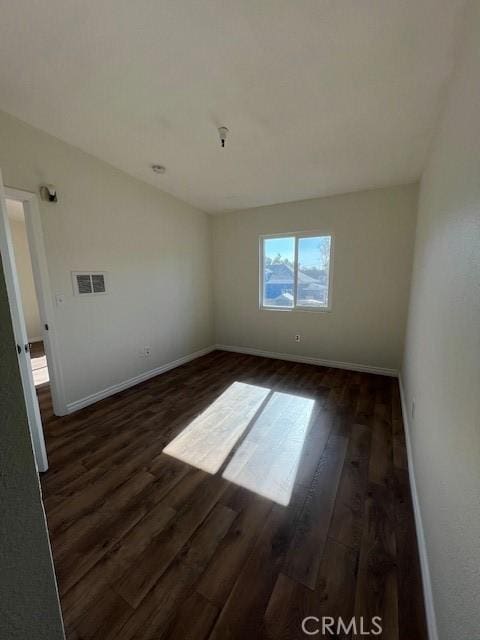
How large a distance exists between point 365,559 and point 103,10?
321 centimetres

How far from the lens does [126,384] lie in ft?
10.9

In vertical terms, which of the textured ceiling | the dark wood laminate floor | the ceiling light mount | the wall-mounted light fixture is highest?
the textured ceiling

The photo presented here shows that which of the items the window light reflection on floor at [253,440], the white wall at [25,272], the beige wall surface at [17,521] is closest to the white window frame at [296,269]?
the window light reflection on floor at [253,440]

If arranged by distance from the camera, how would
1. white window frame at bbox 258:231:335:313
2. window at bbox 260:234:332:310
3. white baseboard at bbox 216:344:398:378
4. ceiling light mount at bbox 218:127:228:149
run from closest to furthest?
ceiling light mount at bbox 218:127:228:149, white baseboard at bbox 216:344:398:378, white window frame at bbox 258:231:335:313, window at bbox 260:234:332:310

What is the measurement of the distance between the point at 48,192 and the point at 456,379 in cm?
341

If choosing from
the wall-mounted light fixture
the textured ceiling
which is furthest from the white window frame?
the wall-mounted light fixture

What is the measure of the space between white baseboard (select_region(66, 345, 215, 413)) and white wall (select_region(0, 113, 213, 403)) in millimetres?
62

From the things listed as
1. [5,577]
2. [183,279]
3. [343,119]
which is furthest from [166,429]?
[343,119]

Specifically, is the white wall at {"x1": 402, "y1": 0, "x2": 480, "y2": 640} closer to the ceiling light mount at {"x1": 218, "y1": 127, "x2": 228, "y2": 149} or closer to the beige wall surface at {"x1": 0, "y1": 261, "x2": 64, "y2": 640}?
the beige wall surface at {"x1": 0, "y1": 261, "x2": 64, "y2": 640}

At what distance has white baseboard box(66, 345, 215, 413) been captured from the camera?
281 centimetres

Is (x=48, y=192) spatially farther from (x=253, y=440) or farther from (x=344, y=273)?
(x=344, y=273)

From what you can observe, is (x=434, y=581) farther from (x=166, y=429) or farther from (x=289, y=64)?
(x=289, y=64)

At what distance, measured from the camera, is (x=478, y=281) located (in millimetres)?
895

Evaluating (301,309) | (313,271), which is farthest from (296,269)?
(301,309)
